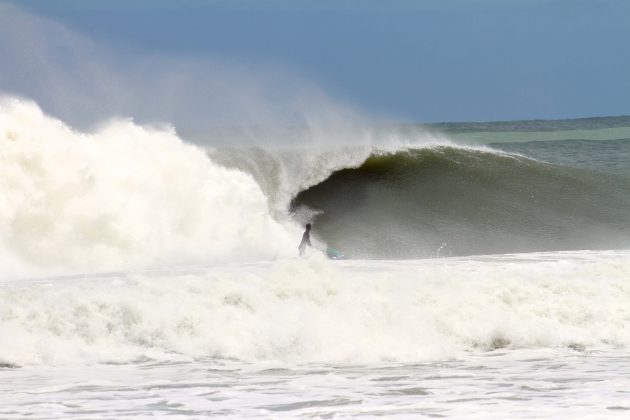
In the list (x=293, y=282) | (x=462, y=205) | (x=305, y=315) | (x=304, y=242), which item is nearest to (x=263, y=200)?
(x=304, y=242)

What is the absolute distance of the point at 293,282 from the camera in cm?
1175

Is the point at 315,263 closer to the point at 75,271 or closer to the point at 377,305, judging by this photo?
the point at 377,305

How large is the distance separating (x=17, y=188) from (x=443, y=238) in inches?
362

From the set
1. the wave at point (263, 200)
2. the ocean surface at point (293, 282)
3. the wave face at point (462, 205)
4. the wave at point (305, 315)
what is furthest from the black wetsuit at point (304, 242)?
the wave at point (305, 315)

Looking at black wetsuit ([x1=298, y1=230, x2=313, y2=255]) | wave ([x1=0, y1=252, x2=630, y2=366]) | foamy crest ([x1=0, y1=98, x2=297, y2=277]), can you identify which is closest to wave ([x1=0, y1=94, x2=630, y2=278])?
foamy crest ([x1=0, y1=98, x2=297, y2=277])

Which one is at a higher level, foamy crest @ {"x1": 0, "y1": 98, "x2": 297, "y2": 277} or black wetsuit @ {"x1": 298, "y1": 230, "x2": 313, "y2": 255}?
foamy crest @ {"x1": 0, "y1": 98, "x2": 297, "y2": 277}

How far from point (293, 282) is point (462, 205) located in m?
12.7

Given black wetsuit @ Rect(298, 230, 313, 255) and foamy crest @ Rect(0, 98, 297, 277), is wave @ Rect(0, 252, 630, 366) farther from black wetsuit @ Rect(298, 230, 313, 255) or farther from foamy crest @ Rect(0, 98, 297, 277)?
black wetsuit @ Rect(298, 230, 313, 255)

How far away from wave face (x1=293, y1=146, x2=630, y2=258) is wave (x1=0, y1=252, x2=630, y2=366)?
25.5ft

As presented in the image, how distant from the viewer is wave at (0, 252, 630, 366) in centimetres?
999

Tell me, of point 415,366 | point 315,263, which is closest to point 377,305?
point 315,263

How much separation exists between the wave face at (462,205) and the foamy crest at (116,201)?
2381 millimetres

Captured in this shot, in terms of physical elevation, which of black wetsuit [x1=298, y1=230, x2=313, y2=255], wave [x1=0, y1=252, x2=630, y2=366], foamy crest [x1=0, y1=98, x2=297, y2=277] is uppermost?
foamy crest [x1=0, y1=98, x2=297, y2=277]

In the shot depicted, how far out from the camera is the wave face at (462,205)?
70.7ft
